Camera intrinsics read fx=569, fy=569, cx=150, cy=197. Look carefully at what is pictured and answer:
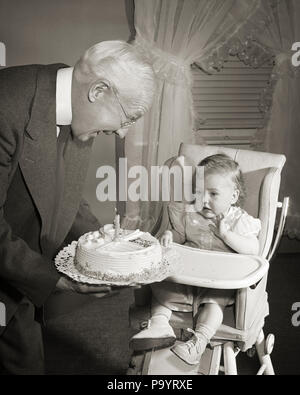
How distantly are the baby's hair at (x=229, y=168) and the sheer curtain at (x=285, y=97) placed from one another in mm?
889

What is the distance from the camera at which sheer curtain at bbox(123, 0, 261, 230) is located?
7.18 feet

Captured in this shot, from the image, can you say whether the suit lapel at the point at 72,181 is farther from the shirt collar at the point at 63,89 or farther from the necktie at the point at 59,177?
the shirt collar at the point at 63,89

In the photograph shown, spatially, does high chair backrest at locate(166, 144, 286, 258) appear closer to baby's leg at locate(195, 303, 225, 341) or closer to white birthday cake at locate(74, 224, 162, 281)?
baby's leg at locate(195, 303, 225, 341)

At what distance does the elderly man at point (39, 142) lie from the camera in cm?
133

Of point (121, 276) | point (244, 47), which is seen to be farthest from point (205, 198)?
point (244, 47)

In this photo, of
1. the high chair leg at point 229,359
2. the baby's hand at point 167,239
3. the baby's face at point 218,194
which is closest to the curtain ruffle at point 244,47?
the baby's face at point 218,194

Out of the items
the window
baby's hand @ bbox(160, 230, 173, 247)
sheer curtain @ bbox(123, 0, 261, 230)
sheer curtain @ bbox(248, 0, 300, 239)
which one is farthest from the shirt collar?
sheer curtain @ bbox(248, 0, 300, 239)

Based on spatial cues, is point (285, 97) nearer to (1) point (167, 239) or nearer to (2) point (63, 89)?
(1) point (167, 239)

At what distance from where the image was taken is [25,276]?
54.0 inches

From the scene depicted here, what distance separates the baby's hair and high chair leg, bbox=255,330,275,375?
443mm

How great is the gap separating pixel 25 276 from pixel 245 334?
2.22 feet

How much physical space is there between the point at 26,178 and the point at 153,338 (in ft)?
1.84
